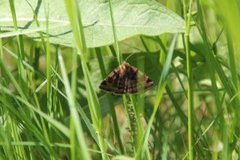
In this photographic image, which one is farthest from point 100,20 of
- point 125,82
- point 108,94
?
point 125,82

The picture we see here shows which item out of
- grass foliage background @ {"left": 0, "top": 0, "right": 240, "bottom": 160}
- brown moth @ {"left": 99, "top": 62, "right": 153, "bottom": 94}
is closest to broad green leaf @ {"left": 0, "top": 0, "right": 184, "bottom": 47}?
grass foliage background @ {"left": 0, "top": 0, "right": 240, "bottom": 160}

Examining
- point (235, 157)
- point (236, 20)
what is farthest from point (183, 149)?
point (236, 20)

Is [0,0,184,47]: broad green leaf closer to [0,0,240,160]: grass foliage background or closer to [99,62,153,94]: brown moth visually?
[0,0,240,160]: grass foliage background

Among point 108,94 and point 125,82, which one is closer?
point 125,82

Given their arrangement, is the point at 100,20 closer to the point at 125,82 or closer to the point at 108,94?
the point at 108,94

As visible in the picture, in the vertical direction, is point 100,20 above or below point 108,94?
above

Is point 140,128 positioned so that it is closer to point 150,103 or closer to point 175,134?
point 175,134
